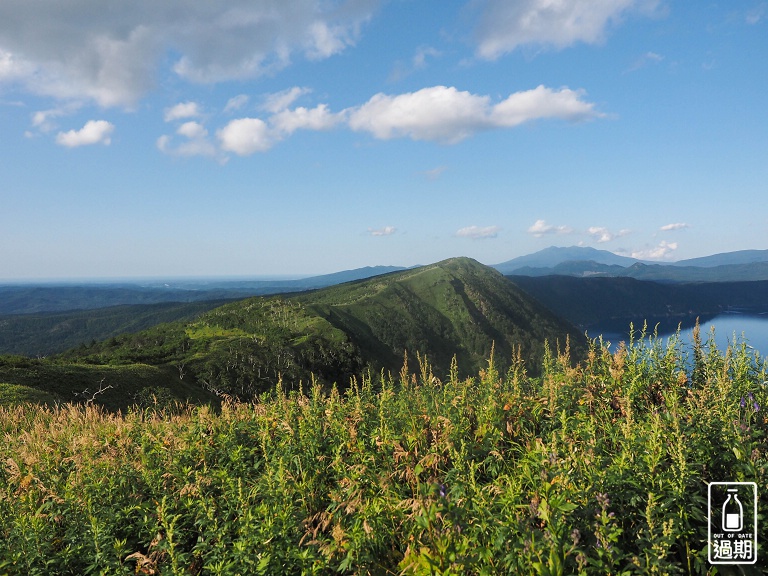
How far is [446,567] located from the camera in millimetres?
3496

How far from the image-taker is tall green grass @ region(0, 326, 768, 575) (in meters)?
3.63

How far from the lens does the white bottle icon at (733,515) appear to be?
11.8 feet

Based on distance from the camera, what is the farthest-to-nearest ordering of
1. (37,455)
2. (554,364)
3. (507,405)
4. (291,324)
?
(291,324) → (554,364) → (37,455) → (507,405)

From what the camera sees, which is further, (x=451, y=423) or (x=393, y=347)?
(x=393, y=347)

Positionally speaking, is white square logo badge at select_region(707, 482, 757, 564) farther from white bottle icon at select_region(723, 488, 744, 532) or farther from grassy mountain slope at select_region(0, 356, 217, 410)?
grassy mountain slope at select_region(0, 356, 217, 410)

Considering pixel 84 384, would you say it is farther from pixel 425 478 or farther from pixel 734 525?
pixel 734 525

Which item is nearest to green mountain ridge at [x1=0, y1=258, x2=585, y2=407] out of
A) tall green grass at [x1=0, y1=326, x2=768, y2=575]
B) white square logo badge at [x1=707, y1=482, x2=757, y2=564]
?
tall green grass at [x1=0, y1=326, x2=768, y2=575]

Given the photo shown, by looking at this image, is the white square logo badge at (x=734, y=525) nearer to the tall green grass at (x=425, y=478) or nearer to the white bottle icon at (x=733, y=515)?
the white bottle icon at (x=733, y=515)

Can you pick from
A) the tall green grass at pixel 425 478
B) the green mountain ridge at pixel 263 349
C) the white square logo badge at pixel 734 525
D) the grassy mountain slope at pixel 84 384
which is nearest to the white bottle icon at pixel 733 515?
the white square logo badge at pixel 734 525

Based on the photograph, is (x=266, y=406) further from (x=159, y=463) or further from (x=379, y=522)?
(x=379, y=522)

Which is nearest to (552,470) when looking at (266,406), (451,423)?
(451,423)

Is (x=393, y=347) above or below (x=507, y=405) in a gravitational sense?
below

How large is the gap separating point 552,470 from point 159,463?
5567 mm

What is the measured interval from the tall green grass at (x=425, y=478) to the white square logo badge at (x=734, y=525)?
10cm
